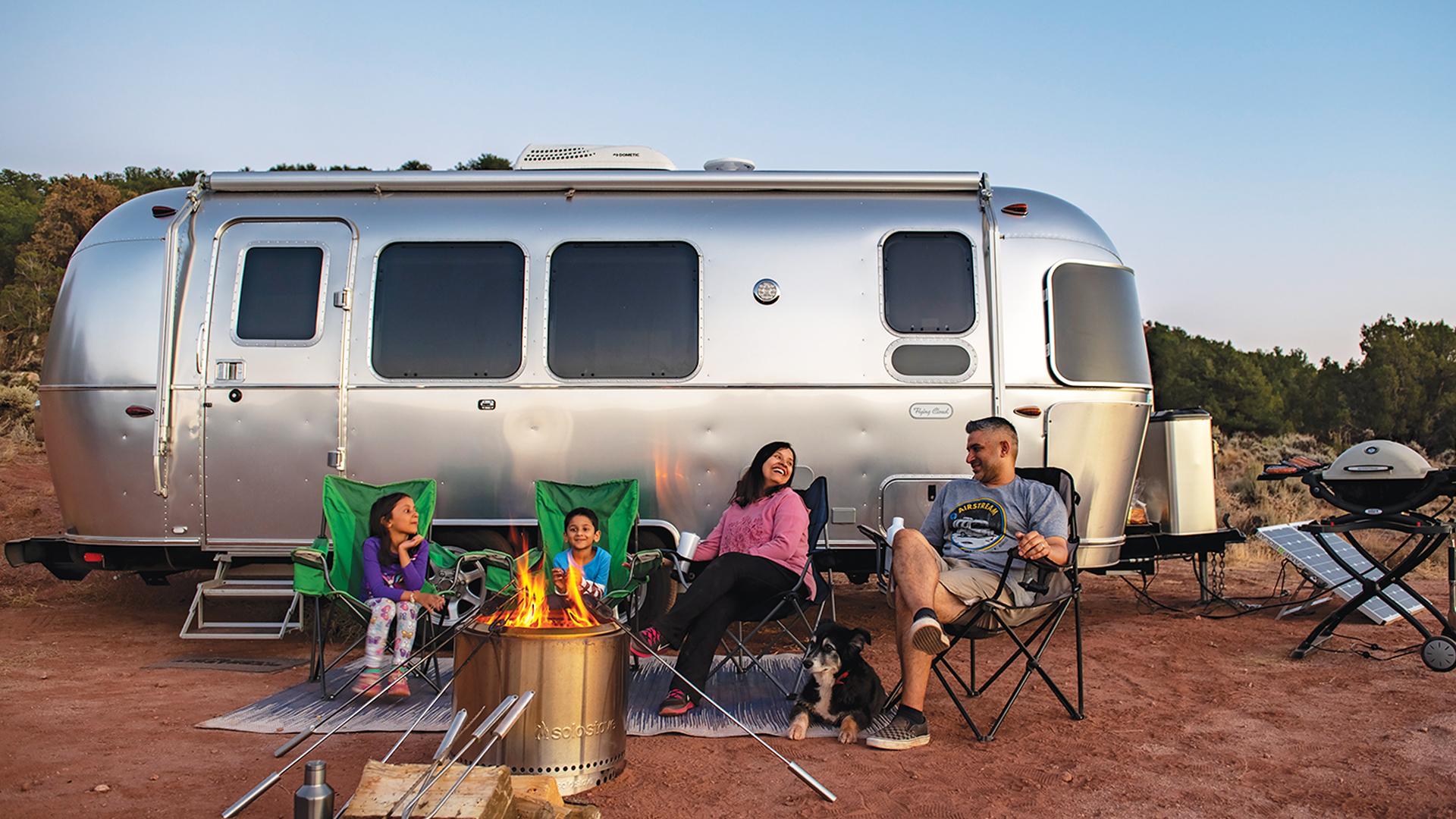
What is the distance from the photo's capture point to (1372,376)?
597 inches

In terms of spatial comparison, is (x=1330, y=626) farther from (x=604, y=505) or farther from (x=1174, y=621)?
(x=604, y=505)

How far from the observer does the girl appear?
4.19m

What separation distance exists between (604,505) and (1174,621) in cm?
358

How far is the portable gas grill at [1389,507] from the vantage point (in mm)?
4336

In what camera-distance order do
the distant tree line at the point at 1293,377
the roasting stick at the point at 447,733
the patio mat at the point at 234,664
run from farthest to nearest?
1. the distant tree line at the point at 1293,377
2. the patio mat at the point at 234,664
3. the roasting stick at the point at 447,733

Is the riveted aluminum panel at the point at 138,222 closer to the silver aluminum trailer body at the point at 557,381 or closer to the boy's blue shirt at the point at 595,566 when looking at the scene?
Answer: the silver aluminum trailer body at the point at 557,381

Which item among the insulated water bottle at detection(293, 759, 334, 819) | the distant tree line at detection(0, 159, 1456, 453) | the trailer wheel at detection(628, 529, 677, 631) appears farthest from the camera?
the distant tree line at detection(0, 159, 1456, 453)

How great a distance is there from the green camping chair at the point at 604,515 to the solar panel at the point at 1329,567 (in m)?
3.64

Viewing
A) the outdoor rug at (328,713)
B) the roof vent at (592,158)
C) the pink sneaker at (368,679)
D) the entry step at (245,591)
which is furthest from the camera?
the roof vent at (592,158)

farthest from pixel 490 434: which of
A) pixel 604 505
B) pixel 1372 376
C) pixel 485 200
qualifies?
pixel 1372 376

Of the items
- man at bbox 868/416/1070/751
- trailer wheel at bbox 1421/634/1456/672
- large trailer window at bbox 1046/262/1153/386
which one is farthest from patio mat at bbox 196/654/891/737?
trailer wheel at bbox 1421/634/1456/672

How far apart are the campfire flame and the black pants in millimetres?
895

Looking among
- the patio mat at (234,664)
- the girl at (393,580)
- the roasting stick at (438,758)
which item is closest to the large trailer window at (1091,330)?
the girl at (393,580)

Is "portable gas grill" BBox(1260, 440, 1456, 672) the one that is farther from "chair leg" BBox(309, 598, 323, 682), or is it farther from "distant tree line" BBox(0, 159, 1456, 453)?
"distant tree line" BBox(0, 159, 1456, 453)
